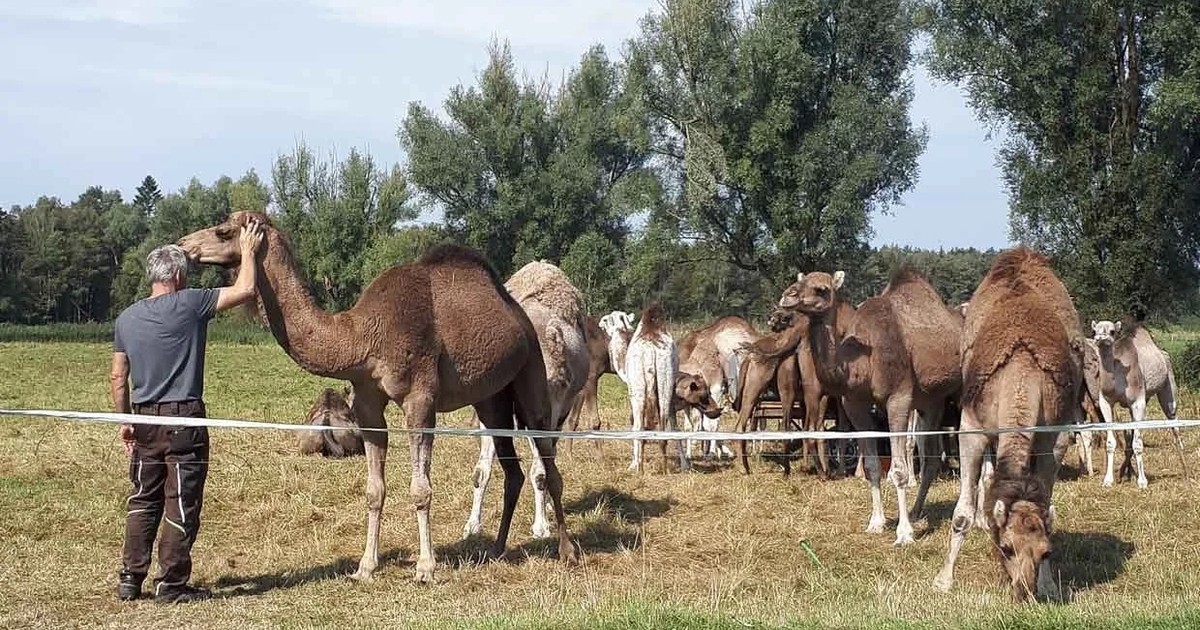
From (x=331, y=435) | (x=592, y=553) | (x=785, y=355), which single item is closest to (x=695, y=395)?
(x=785, y=355)

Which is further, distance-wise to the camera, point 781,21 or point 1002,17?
point 781,21

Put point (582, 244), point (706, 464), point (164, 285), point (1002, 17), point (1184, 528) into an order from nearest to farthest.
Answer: point (164, 285), point (1184, 528), point (706, 464), point (1002, 17), point (582, 244)

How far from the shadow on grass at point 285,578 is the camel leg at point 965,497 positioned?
412cm

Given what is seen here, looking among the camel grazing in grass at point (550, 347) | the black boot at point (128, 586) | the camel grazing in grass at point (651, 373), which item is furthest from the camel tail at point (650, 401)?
the black boot at point (128, 586)

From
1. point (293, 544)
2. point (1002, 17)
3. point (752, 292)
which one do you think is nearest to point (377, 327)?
point (293, 544)

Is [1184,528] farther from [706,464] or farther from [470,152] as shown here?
[470,152]

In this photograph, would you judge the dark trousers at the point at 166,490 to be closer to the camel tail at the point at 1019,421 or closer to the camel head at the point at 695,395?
the camel tail at the point at 1019,421

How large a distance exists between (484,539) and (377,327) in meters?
2.78

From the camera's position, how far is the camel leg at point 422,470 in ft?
29.7

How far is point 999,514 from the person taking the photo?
7.78 metres

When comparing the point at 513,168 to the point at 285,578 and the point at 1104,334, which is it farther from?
the point at 285,578

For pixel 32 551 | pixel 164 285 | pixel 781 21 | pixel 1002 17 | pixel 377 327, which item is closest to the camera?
pixel 164 285

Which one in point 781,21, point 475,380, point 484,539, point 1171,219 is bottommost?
point 484,539

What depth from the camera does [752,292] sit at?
72438 mm
